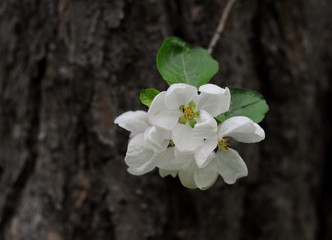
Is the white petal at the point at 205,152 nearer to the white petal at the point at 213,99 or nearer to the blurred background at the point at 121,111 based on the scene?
the white petal at the point at 213,99

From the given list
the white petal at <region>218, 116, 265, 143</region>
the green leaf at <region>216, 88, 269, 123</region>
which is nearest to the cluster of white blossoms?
the white petal at <region>218, 116, 265, 143</region>

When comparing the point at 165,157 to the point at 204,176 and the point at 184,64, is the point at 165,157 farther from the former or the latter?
the point at 184,64

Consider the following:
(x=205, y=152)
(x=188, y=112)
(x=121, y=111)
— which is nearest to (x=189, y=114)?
(x=188, y=112)

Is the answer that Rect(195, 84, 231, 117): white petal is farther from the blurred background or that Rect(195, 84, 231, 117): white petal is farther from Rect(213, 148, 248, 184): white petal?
the blurred background

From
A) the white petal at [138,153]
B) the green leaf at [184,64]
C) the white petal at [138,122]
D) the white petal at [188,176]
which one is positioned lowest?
the white petal at [188,176]

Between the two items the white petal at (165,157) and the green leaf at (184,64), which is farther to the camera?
the green leaf at (184,64)

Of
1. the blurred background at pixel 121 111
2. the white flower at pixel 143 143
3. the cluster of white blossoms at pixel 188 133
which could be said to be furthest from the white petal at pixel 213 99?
the blurred background at pixel 121 111
